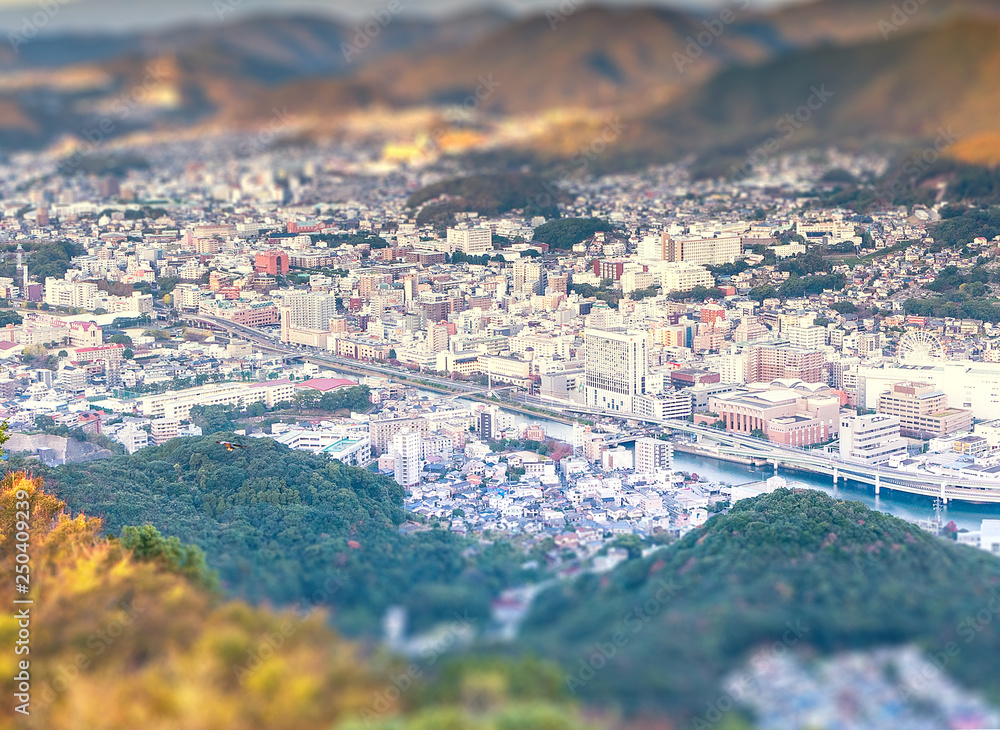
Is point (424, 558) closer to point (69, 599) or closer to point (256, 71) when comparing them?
point (69, 599)

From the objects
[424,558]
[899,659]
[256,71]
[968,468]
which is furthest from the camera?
[256,71]

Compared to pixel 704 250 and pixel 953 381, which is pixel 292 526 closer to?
pixel 953 381

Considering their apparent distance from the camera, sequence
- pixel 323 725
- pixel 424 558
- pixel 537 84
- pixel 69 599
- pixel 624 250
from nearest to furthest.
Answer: pixel 323 725, pixel 69 599, pixel 424 558, pixel 624 250, pixel 537 84

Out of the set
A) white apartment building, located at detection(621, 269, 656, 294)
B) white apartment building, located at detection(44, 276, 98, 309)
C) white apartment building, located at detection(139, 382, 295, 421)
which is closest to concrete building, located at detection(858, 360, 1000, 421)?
white apartment building, located at detection(621, 269, 656, 294)

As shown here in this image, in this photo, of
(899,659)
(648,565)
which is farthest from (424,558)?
(899,659)

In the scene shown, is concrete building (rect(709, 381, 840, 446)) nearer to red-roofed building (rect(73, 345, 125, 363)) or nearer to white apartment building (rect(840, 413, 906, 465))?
white apartment building (rect(840, 413, 906, 465))

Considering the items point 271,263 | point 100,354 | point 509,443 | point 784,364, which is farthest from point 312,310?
point 784,364
